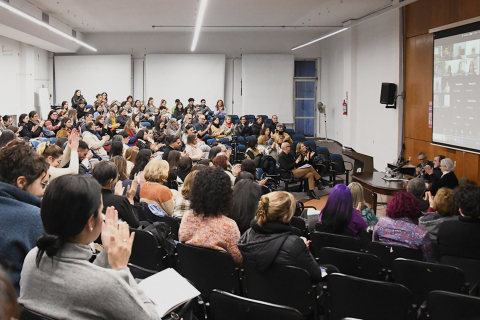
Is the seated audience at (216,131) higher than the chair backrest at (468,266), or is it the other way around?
the seated audience at (216,131)

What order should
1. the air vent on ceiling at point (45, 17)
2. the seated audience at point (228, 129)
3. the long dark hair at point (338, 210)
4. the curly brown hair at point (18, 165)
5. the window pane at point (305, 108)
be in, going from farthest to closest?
the window pane at point (305, 108), the air vent on ceiling at point (45, 17), the seated audience at point (228, 129), the long dark hair at point (338, 210), the curly brown hair at point (18, 165)

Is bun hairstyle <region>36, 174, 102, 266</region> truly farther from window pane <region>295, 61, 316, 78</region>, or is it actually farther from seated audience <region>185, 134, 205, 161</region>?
window pane <region>295, 61, 316, 78</region>

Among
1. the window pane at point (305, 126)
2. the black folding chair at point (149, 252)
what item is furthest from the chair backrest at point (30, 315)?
the window pane at point (305, 126)

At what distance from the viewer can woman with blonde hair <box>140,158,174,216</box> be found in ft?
13.6

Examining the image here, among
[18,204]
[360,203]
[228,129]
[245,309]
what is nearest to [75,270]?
[18,204]

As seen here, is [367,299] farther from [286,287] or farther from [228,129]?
[228,129]

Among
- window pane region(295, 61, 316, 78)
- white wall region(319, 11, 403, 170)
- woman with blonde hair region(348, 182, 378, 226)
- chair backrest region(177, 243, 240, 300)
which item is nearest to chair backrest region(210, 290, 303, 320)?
chair backrest region(177, 243, 240, 300)

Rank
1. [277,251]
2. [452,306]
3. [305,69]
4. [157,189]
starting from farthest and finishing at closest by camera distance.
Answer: [305,69] < [157,189] < [277,251] < [452,306]

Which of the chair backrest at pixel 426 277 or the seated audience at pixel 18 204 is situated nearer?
the seated audience at pixel 18 204

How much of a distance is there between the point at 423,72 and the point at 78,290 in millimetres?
9651

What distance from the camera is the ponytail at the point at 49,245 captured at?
1.35m

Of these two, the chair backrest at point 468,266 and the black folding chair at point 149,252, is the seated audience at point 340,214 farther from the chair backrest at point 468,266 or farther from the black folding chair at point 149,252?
the black folding chair at point 149,252

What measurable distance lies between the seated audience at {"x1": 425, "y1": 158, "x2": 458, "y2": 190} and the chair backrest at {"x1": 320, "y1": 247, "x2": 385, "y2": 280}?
15.1 ft

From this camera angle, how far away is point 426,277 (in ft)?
9.40
